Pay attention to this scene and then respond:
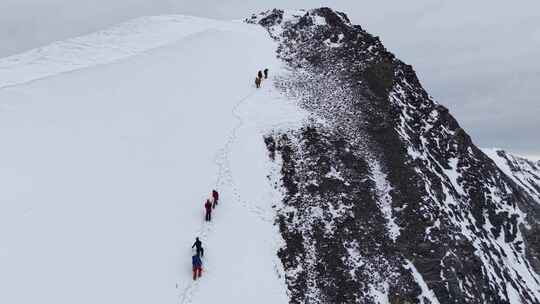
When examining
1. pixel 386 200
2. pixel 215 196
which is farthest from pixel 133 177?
pixel 386 200

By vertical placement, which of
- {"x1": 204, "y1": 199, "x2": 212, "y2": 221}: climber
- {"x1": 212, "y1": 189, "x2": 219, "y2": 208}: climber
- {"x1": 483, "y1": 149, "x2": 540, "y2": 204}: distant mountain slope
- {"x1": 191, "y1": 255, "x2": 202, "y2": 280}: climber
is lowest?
{"x1": 191, "y1": 255, "x2": 202, "y2": 280}: climber

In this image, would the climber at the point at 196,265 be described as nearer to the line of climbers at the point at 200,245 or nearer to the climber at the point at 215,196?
the line of climbers at the point at 200,245

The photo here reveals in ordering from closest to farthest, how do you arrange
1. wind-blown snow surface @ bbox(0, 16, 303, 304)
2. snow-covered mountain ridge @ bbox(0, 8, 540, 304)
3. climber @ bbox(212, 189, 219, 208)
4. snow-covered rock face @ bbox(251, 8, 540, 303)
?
wind-blown snow surface @ bbox(0, 16, 303, 304) < snow-covered mountain ridge @ bbox(0, 8, 540, 304) < snow-covered rock face @ bbox(251, 8, 540, 303) < climber @ bbox(212, 189, 219, 208)

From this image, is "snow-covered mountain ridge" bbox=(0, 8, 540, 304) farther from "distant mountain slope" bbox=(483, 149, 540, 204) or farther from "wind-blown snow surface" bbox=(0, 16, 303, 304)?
"distant mountain slope" bbox=(483, 149, 540, 204)

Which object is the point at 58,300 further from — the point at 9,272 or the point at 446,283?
the point at 446,283

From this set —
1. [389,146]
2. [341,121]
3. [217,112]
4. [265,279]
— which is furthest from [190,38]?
[265,279]

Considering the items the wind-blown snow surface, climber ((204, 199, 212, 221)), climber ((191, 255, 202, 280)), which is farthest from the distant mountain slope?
climber ((191, 255, 202, 280))
